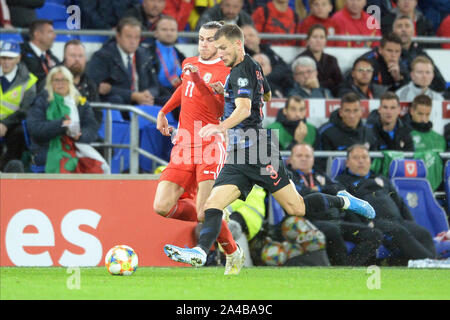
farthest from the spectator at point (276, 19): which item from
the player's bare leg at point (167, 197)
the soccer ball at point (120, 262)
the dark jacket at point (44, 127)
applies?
the soccer ball at point (120, 262)

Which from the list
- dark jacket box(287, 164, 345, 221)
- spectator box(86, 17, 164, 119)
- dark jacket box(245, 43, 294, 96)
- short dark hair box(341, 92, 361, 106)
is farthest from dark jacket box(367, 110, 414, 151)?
spectator box(86, 17, 164, 119)

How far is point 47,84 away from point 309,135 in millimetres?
3681

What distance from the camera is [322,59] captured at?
14.1m

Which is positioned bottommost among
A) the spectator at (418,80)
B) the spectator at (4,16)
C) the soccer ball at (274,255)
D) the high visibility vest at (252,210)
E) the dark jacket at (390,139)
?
the soccer ball at (274,255)

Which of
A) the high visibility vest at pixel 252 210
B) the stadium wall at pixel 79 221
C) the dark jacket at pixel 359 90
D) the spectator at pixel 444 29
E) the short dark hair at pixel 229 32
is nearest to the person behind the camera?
the short dark hair at pixel 229 32

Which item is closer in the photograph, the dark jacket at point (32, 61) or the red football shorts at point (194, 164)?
the red football shorts at point (194, 164)

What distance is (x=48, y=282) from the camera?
25.5 feet

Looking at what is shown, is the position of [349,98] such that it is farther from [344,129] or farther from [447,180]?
[447,180]

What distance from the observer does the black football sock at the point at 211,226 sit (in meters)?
8.35

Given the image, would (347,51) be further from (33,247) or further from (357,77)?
(33,247)

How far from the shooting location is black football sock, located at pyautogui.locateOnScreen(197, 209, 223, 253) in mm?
8352

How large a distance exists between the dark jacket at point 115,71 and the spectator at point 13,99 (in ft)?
3.54

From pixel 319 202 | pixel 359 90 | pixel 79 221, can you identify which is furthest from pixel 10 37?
pixel 319 202

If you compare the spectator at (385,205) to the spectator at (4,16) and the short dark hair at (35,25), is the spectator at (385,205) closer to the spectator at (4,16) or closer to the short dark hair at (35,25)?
the short dark hair at (35,25)
